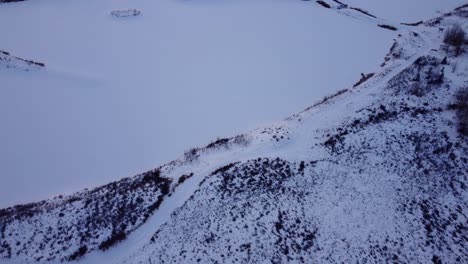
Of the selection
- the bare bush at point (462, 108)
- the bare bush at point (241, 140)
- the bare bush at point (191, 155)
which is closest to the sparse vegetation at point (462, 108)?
the bare bush at point (462, 108)

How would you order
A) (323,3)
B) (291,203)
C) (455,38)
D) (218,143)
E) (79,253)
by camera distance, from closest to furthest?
1. (79,253)
2. (291,203)
3. (218,143)
4. (455,38)
5. (323,3)

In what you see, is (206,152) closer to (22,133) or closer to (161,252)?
(161,252)

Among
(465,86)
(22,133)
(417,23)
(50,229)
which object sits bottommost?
(50,229)

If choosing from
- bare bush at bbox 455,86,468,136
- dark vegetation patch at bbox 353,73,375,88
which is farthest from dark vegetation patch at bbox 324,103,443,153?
dark vegetation patch at bbox 353,73,375,88

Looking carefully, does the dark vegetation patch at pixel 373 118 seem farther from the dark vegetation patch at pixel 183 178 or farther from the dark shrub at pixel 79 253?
the dark shrub at pixel 79 253

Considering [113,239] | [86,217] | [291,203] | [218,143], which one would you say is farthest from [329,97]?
[86,217]

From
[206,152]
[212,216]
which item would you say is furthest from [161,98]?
[212,216]

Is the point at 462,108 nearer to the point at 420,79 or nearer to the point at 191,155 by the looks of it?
the point at 420,79
